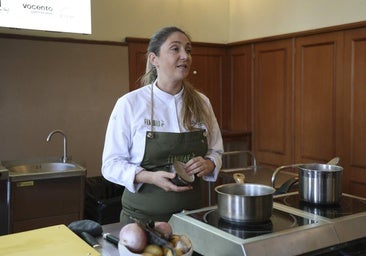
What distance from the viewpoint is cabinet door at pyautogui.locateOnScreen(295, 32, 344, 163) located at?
3.12m

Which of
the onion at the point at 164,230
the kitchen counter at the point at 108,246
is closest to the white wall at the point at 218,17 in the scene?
the kitchen counter at the point at 108,246

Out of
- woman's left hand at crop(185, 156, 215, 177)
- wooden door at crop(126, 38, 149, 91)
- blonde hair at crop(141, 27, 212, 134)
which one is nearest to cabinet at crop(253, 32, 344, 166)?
wooden door at crop(126, 38, 149, 91)

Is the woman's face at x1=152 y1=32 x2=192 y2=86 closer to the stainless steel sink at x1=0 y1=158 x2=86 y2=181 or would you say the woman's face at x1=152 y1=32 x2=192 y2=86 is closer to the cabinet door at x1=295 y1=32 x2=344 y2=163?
the stainless steel sink at x1=0 y1=158 x2=86 y2=181

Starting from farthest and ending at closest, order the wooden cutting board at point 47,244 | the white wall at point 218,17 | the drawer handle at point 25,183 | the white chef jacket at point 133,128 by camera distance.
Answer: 1. the white wall at point 218,17
2. the drawer handle at point 25,183
3. the white chef jacket at point 133,128
4. the wooden cutting board at point 47,244

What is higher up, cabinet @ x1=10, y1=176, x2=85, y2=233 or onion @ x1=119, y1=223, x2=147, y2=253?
onion @ x1=119, y1=223, x2=147, y2=253

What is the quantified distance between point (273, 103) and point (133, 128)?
7.36ft

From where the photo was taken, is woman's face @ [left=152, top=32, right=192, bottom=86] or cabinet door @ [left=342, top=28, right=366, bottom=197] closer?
woman's face @ [left=152, top=32, right=192, bottom=86]

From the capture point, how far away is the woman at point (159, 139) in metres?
1.64

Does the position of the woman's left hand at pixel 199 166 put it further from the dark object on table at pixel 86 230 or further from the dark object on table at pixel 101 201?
the dark object on table at pixel 101 201

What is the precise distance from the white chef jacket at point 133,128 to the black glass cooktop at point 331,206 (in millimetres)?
375

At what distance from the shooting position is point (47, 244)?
45.1 inches

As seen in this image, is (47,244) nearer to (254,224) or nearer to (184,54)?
(254,224)

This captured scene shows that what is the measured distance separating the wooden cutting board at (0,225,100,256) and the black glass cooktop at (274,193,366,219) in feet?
2.25

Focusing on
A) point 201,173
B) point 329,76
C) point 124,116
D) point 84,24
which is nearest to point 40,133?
point 84,24
